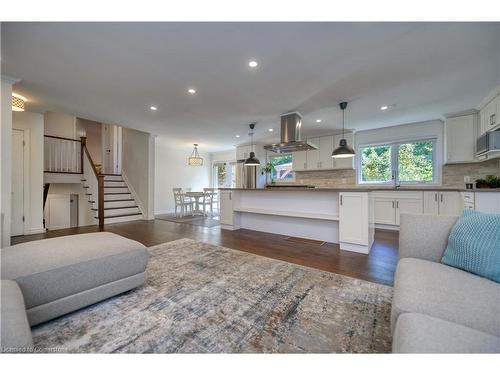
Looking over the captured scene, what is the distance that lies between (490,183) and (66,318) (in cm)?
594

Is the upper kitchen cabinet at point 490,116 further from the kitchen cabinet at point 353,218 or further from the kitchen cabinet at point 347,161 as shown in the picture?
Result: the kitchen cabinet at point 353,218

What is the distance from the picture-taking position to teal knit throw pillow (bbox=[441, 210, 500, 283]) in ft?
3.98

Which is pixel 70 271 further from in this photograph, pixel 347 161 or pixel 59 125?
pixel 59 125

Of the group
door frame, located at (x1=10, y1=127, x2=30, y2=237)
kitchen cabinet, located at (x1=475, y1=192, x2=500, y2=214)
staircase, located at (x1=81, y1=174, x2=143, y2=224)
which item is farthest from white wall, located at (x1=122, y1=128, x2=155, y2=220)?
kitchen cabinet, located at (x1=475, y1=192, x2=500, y2=214)

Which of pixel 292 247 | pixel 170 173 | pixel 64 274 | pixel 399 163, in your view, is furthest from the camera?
pixel 170 173

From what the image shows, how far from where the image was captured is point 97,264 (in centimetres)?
158

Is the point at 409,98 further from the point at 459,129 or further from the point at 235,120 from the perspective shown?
A: the point at 235,120

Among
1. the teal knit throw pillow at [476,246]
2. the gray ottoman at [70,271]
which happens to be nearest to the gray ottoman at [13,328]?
the gray ottoman at [70,271]

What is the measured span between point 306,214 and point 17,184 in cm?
547

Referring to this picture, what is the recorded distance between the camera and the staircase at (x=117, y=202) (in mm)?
5449

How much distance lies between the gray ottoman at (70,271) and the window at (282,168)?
5.67 metres

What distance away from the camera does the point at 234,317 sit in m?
1.53

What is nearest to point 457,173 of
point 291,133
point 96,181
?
point 291,133
